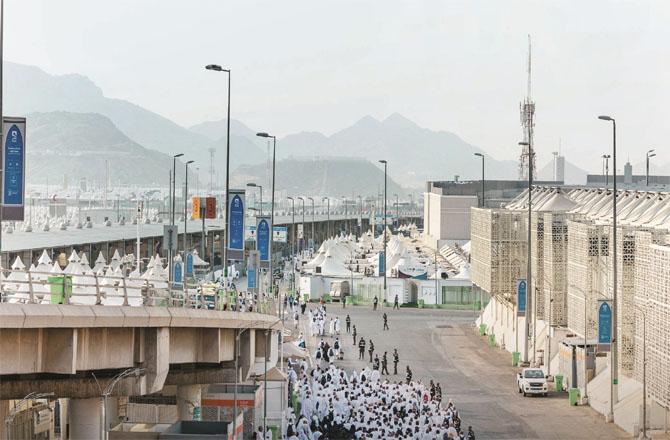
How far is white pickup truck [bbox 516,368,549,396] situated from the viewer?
158 ft

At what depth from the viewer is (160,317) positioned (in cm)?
2497

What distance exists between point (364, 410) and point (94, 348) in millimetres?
18430

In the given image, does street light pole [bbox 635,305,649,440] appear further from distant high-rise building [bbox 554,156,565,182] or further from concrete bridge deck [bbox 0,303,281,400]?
distant high-rise building [bbox 554,156,565,182]

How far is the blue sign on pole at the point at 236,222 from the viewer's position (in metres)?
41.0

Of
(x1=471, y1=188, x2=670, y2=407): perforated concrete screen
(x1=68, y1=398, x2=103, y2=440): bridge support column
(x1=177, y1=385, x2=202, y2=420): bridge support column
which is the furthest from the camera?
(x1=471, y1=188, x2=670, y2=407): perforated concrete screen

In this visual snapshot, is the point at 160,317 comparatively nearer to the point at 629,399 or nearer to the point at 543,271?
the point at 629,399

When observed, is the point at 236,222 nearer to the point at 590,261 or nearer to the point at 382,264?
the point at 590,261

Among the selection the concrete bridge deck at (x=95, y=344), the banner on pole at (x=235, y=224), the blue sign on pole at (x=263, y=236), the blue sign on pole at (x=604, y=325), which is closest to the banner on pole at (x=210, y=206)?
the blue sign on pole at (x=263, y=236)

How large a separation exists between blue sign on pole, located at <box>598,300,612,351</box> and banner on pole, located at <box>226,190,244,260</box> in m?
11.0

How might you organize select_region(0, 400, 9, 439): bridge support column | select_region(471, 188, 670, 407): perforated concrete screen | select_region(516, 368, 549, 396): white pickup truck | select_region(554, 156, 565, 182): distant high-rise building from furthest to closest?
select_region(554, 156, 565, 182): distant high-rise building < select_region(516, 368, 549, 396): white pickup truck < select_region(471, 188, 670, 407): perforated concrete screen < select_region(0, 400, 9, 439): bridge support column

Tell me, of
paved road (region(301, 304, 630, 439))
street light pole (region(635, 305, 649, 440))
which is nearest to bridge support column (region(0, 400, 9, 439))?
paved road (region(301, 304, 630, 439))

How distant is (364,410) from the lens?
4084 centimetres

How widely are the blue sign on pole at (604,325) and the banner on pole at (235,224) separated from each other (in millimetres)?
11031

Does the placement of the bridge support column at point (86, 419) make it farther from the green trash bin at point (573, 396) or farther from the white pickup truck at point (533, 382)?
the white pickup truck at point (533, 382)
